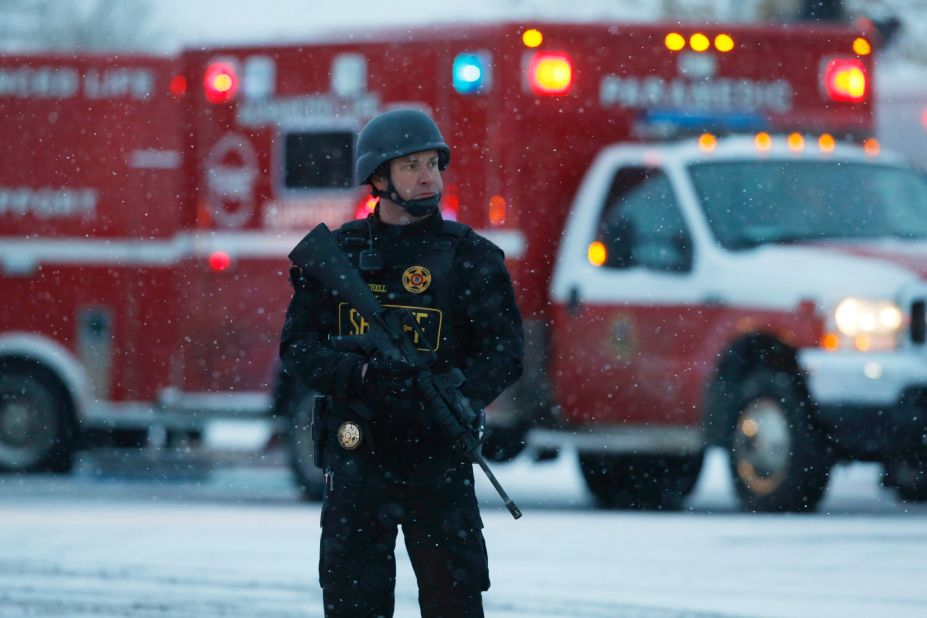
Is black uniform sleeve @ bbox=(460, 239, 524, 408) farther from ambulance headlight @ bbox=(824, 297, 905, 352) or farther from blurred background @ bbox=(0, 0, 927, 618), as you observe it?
ambulance headlight @ bbox=(824, 297, 905, 352)

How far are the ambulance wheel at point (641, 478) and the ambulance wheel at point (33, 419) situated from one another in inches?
132

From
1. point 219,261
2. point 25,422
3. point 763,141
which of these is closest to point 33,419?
point 25,422

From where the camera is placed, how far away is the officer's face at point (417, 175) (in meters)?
5.74

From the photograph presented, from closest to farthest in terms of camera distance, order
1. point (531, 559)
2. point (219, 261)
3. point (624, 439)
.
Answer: point (531, 559), point (624, 439), point (219, 261)

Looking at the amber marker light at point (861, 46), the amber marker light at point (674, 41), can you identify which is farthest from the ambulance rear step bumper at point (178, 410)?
the amber marker light at point (861, 46)

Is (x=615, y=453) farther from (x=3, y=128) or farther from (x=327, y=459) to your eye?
(x=327, y=459)

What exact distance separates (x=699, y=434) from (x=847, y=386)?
99 cm

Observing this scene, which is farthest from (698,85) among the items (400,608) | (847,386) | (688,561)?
(400,608)

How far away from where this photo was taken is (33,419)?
573 inches

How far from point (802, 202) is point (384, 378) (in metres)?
6.83

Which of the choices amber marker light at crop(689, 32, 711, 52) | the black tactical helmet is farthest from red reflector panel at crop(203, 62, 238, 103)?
the black tactical helmet

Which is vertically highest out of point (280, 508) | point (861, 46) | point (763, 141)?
point (861, 46)

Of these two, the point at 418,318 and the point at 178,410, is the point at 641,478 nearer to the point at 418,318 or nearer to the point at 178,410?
the point at 178,410

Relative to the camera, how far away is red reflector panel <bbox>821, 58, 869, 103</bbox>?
1346 cm
